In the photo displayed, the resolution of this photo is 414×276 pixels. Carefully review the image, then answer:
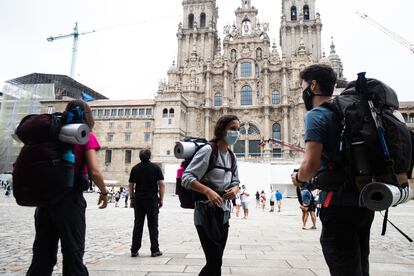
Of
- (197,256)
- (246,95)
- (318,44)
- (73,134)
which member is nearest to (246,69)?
(246,95)

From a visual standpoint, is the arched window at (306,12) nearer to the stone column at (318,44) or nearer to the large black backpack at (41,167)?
the stone column at (318,44)

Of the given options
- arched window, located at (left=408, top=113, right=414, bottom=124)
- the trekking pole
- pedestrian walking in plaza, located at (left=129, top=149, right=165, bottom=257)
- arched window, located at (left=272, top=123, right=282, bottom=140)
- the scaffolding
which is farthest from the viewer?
arched window, located at (left=272, top=123, right=282, bottom=140)

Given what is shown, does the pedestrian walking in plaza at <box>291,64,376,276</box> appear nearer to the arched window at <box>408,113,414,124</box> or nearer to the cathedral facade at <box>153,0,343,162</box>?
the cathedral facade at <box>153,0,343,162</box>

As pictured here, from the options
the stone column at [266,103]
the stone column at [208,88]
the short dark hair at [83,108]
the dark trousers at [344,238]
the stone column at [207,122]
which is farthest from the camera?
the stone column at [208,88]

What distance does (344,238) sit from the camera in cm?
224

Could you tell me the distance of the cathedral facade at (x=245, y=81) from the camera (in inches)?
1799

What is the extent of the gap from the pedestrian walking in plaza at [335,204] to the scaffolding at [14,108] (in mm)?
46924

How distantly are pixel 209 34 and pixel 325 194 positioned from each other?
53488 mm

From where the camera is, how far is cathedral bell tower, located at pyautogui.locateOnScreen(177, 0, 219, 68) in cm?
5284

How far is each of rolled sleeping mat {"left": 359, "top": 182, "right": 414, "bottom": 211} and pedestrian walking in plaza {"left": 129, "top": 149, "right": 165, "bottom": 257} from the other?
434cm

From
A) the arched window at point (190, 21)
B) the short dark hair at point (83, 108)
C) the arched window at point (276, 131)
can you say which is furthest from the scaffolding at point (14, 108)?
the short dark hair at point (83, 108)

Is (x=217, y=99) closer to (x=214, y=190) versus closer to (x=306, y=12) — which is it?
(x=306, y=12)

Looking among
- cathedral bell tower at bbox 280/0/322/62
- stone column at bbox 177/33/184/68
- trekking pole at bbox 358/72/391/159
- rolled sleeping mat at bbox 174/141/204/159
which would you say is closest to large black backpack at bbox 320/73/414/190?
trekking pole at bbox 358/72/391/159

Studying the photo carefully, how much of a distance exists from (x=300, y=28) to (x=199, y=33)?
53.9 ft
